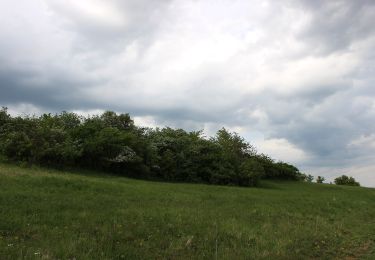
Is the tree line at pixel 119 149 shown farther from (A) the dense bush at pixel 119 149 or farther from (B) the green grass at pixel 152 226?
(B) the green grass at pixel 152 226

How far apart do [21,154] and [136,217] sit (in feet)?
51.6

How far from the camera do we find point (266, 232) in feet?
54.0

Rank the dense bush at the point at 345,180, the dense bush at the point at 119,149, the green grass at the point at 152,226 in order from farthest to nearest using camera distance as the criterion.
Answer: the dense bush at the point at 345,180 → the dense bush at the point at 119,149 → the green grass at the point at 152,226

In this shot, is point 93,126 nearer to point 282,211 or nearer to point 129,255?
point 282,211

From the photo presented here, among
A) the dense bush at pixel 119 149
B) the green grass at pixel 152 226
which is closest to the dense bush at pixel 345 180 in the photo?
the dense bush at pixel 119 149

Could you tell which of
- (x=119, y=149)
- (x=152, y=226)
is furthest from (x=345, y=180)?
(x=152, y=226)

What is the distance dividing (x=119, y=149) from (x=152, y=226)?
19.8m

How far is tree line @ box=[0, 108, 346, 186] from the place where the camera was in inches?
1152

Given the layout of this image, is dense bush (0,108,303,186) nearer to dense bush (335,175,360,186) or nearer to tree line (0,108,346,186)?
tree line (0,108,346,186)

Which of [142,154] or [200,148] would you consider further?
[200,148]

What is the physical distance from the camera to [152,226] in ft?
48.4

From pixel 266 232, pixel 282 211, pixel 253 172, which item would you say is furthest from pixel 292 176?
pixel 266 232

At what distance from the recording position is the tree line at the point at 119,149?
29250mm

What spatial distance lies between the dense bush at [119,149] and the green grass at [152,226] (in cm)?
551
